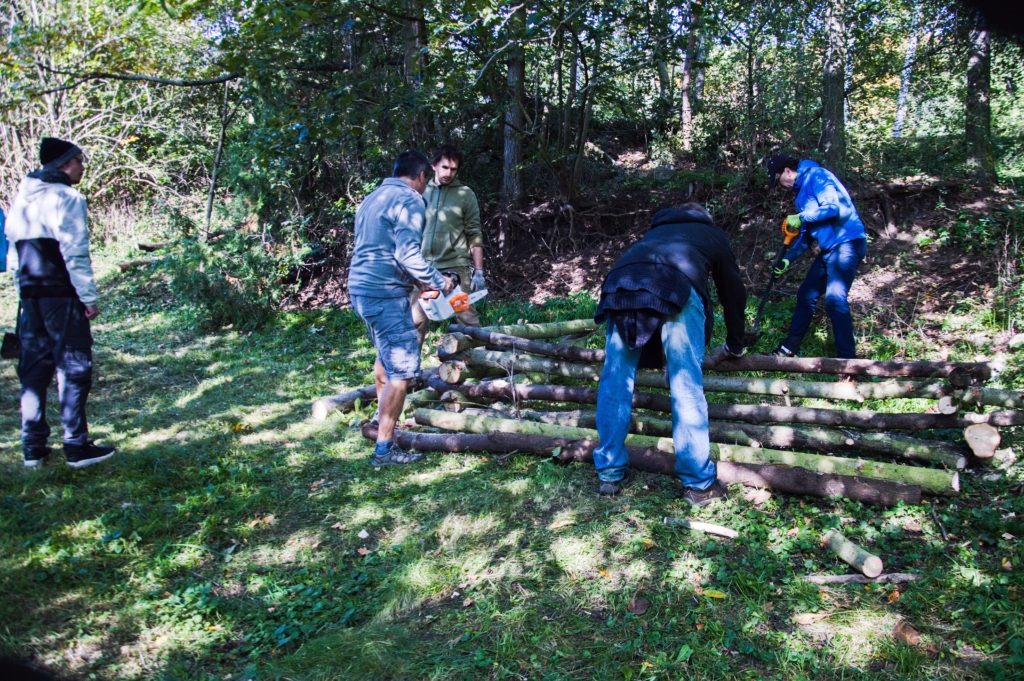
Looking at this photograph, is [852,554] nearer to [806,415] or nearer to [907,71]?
[806,415]

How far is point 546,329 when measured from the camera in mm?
7094

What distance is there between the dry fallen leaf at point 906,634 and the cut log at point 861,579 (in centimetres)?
38

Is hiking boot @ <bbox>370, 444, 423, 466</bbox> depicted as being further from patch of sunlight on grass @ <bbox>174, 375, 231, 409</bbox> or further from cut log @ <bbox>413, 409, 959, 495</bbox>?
patch of sunlight on grass @ <bbox>174, 375, 231, 409</bbox>

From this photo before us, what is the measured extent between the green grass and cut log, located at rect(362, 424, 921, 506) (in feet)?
0.32

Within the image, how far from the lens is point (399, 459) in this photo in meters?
5.31

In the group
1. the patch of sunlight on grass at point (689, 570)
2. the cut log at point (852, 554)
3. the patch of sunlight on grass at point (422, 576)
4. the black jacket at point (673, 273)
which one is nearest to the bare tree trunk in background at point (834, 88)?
the black jacket at point (673, 273)

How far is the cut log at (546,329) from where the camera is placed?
6.80m

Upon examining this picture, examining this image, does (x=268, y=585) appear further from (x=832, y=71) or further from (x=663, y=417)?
(x=832, y=71)

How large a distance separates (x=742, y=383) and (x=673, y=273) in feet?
5.85

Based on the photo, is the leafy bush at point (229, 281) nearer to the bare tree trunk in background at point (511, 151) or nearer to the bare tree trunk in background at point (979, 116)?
the bare tree trunk in background at point (511, 151)

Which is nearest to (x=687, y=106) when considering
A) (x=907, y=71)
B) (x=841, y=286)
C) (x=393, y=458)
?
(x=907, y=71)

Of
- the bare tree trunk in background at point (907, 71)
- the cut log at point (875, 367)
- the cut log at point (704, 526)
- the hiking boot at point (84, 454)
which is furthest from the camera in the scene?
the bare tree trunk in background at point (907, 71)

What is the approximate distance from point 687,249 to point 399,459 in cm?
264

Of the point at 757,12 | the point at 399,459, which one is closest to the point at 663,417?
the point at 399,459
